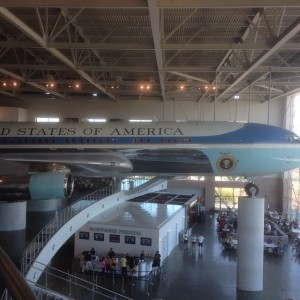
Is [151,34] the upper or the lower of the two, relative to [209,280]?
upper

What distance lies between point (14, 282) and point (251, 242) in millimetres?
15501

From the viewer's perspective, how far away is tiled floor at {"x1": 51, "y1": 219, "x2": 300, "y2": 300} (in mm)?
15453

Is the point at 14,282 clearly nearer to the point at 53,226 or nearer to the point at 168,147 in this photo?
the point at 53,226

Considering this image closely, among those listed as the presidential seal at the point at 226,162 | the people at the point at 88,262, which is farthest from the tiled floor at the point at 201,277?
the presidential seal at the point at 226,162

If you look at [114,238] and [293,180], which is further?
[293,180]

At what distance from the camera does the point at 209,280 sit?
17.2m

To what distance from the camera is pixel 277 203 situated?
34969mm

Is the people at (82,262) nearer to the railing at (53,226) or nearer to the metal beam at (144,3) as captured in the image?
the railing at (53,226)

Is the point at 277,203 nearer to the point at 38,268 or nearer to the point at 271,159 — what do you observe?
the point at 271,159

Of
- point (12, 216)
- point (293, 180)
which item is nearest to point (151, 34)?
point (12, 216)

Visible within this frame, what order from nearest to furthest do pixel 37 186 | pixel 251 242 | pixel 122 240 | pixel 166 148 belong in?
pixel 37 186, pixel 166 148, pixel 251 242, pixel 122 240

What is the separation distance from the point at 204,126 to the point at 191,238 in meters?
11.7

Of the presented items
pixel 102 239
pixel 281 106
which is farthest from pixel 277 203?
pixel 102 239

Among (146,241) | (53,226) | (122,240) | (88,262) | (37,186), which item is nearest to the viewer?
(37,186)
